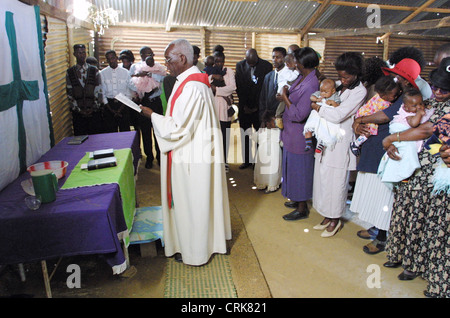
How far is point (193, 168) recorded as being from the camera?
277cm

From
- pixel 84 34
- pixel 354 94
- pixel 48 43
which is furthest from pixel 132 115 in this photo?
pixel 354 94

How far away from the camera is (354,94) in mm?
3113

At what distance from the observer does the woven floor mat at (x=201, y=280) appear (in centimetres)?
263

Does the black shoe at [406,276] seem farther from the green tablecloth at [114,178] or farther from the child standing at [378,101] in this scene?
the green tablecloth at [114,178]

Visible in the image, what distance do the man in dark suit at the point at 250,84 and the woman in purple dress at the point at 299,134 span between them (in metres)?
1.78

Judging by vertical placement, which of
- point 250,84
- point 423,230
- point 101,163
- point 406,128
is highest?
point 250,84

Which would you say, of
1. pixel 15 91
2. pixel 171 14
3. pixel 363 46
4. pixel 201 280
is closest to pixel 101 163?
pixel 15 91

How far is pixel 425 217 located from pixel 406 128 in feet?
2.40

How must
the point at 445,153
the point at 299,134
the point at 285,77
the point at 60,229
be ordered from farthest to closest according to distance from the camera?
the point at 285,77, the point at 299,134, the point at 445,153, the point at 60,229

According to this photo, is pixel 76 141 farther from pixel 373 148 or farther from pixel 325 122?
pixel 373 148

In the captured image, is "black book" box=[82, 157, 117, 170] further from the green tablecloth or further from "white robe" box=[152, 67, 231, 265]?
"white robe" box=[152, 67, 231, 265]

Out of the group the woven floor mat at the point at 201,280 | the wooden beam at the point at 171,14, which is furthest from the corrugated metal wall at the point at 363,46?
the woven floor mat at the point at 201,280

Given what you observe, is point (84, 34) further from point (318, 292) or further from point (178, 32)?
point (318, 292)
